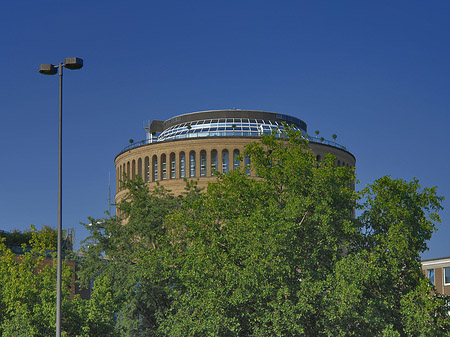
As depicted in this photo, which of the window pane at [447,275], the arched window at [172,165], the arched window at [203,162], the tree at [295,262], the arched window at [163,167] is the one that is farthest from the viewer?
the arched window at [163,167]

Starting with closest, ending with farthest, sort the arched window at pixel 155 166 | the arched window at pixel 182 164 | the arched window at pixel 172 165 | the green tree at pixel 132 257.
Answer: the green tree at pixel 132 257 < the arched window at pixel 182 164 < the arched window at pixel 172 165 < the arched window at pixel 155 166

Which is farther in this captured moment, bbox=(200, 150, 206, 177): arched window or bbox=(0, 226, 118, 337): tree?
bbox=(200, 150, 206, 177): arched window

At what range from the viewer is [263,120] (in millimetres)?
98562

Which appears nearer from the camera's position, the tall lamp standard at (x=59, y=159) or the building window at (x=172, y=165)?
the tall lamp standard at (x=59, y=159)

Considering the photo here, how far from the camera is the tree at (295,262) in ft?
127

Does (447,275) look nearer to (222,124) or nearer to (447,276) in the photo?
(447,276)

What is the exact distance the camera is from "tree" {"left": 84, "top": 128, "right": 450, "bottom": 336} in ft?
127

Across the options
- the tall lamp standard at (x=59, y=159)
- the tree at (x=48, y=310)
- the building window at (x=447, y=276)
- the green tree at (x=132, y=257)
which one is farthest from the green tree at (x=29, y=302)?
the building window at (x=447, y=276)

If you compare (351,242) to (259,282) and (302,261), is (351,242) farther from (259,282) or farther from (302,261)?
(259,282)

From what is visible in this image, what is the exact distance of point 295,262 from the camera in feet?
132

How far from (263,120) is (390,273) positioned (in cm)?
5923

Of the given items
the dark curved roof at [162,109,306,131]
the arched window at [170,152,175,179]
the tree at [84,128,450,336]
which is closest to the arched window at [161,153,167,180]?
the arched window at [170,152,175,179]

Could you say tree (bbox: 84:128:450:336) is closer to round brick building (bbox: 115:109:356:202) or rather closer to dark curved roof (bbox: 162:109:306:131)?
round brick building (bbox: 115:109:356:202)

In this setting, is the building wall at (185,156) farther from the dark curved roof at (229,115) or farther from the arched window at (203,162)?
the dark curved roof at (229,115)
